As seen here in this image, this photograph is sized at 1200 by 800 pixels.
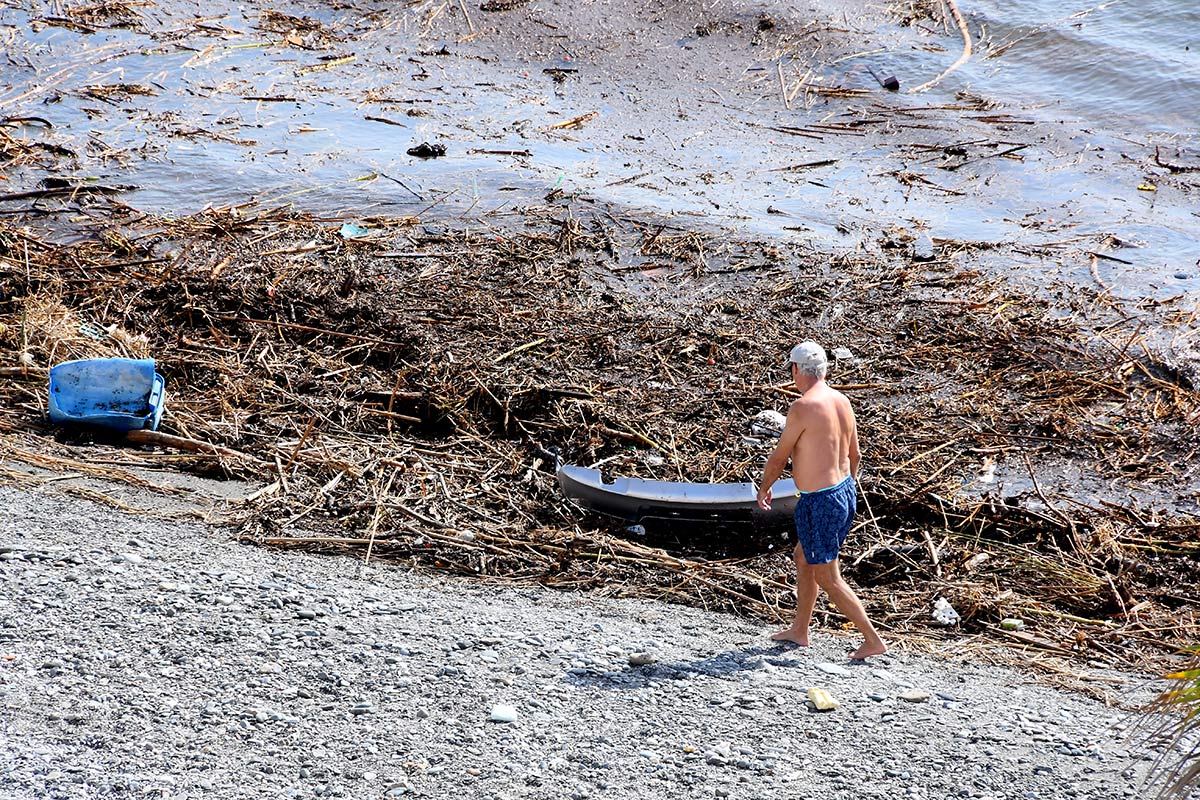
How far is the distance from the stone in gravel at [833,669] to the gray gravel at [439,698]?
0.01 metres

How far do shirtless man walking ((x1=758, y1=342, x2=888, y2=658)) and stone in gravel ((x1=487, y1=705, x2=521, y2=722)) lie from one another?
53.7 inches

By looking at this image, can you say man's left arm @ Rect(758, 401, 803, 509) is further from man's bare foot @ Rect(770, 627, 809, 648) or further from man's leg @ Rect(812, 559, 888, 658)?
man's bare foot @ Rect(770, 627, 809, 648)

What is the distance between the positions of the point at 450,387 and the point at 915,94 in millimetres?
8663

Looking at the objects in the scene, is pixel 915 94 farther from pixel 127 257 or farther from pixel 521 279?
pixel 127 257

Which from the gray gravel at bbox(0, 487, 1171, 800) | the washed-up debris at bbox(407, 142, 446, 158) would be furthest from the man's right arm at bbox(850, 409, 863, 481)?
the washed-up debris at bbox(407, 142, 446, 158)

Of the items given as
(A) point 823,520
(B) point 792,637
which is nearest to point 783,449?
(A) point 823,520

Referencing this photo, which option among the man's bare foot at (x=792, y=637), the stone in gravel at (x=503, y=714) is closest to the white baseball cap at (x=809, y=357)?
the man's bare foot at (x=792, y=637)

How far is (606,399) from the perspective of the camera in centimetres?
679

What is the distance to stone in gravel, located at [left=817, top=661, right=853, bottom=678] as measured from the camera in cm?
450

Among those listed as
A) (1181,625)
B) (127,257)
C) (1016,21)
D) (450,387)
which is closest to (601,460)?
(450,387)

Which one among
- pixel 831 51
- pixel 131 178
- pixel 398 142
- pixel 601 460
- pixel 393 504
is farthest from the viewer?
pixel 831 51

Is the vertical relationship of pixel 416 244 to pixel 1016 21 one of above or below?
below

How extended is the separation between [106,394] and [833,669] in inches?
166

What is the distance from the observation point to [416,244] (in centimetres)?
880
